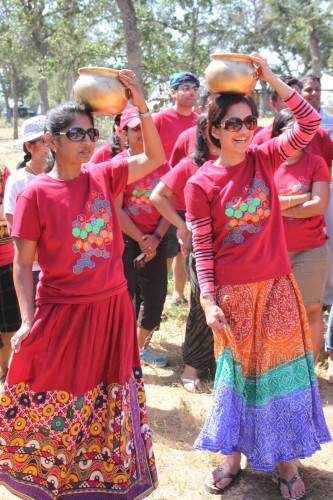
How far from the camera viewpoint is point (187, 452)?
368cm

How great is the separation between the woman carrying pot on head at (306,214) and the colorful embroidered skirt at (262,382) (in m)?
1.05

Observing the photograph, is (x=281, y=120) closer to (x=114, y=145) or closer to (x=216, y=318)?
(x=114, y=145)

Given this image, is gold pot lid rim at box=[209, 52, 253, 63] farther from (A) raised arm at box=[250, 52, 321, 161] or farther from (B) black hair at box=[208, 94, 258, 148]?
(B) black hair at box=[208, 94, 258, 148]

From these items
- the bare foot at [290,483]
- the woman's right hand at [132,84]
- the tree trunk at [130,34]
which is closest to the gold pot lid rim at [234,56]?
the woman's right hand at [132,84]

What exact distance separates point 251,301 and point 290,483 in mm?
922

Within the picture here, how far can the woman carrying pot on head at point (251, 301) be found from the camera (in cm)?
292

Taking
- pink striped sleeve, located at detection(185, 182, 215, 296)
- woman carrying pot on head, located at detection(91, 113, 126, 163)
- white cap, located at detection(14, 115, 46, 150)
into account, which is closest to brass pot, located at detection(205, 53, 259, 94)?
pink striped sleeve, located at detection(185, 182, 215, 296)

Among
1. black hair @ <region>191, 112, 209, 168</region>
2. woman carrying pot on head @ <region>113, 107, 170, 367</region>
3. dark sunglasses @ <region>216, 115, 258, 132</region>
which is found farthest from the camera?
woman carrying pot on head @ <region>113, 107, 170, 367</region>

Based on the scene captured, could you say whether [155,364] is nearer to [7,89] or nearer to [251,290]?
[251,290]

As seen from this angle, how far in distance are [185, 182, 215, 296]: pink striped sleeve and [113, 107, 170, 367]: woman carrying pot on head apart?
158cm

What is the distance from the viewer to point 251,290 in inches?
117

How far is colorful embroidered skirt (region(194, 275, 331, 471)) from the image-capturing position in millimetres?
2953

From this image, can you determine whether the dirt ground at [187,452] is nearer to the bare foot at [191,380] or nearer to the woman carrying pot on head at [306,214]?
the bare foot at [191,380]

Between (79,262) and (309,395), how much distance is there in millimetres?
1276
